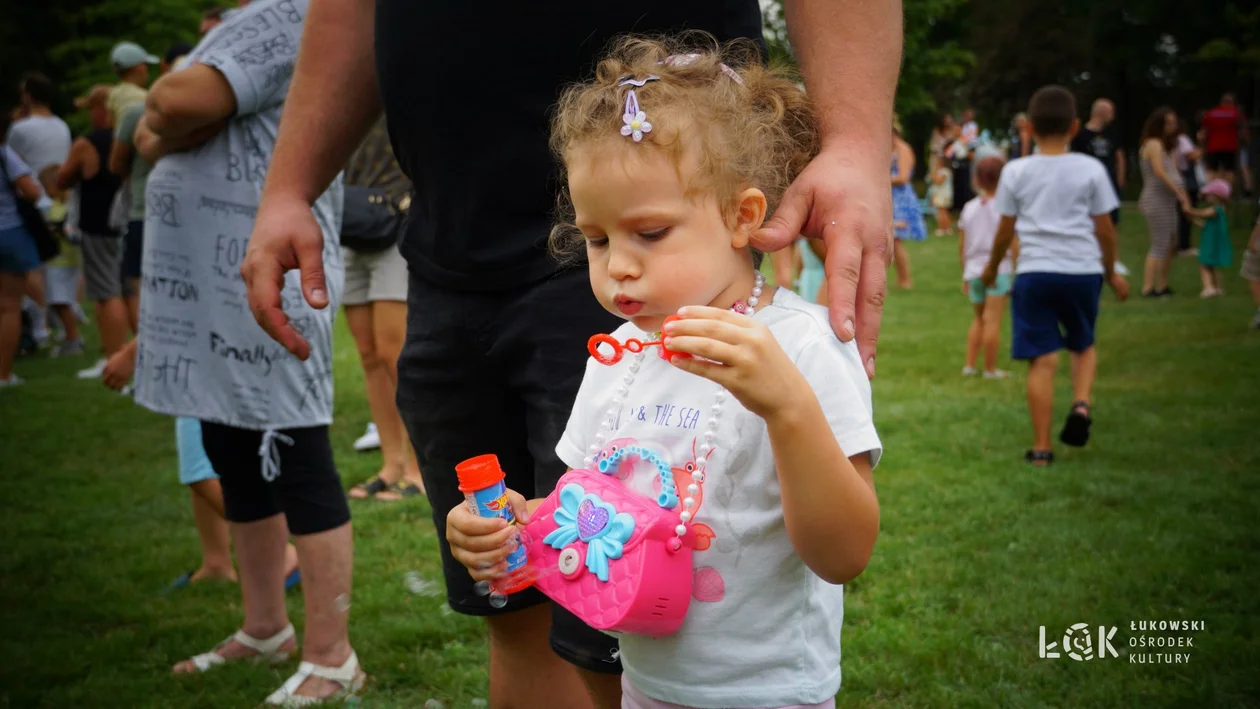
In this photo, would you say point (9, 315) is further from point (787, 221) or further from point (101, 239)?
point (787, 221)

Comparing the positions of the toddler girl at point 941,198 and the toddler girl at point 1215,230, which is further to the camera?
the toddler girl at point 941,198

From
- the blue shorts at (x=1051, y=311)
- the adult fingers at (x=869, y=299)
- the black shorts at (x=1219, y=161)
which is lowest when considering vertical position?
the blue shorts at (x=1051, y=311)

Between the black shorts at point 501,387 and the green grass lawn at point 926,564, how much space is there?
4.80 feet

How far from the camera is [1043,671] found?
3336 millimetres

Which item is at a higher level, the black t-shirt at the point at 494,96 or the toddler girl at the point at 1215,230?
the black t-shirt at the point at 494,96

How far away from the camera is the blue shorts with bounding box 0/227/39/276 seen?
853cm

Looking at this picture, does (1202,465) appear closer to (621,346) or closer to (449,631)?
(449,631)

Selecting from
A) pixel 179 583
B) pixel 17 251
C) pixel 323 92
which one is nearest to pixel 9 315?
pixel 17 251

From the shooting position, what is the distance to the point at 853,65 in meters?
1.66

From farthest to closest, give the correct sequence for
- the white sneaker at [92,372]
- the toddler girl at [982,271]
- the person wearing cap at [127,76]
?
the white sneaker at [92,372], the toddler girl at [982,271], the person wearing cap at [127,76]

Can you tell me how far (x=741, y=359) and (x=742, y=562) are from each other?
1.23 feet

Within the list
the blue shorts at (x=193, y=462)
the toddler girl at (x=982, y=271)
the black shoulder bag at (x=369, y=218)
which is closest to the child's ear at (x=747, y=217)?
the blue shorts at (x=193, y=462)

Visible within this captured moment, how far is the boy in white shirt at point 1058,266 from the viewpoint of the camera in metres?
Answer: 5.86

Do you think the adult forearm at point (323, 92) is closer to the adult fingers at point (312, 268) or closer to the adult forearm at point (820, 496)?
the adult fingers at point (312, 268)
